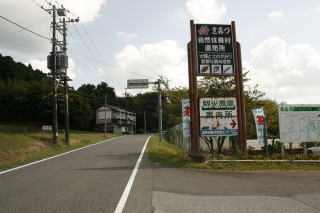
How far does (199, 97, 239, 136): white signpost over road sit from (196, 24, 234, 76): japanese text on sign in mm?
1328

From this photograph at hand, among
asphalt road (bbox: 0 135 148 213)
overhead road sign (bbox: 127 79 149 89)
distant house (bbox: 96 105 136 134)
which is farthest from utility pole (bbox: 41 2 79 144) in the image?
distant house (bbox: 96 105 136 134)

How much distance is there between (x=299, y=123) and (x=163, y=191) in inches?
338

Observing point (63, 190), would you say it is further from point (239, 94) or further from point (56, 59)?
point (56, 59)

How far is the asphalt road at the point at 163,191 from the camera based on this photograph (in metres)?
6.07

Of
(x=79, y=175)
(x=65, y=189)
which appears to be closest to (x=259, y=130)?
(x=79, y=175)

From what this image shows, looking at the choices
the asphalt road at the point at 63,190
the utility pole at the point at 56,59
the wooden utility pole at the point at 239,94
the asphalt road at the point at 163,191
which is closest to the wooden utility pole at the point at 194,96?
the wooden utility pole at the point at 239,94

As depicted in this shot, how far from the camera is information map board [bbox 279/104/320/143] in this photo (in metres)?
13.5

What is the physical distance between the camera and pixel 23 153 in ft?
65.0

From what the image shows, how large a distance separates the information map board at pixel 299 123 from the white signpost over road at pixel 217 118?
2.02 m

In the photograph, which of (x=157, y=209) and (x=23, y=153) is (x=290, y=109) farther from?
(x=23, y=153)

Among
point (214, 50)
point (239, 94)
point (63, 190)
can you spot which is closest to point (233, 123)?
point (239, 94)

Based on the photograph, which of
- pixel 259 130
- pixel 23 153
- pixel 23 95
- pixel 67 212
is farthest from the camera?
pixel 23 95

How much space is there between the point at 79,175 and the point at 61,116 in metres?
59.7

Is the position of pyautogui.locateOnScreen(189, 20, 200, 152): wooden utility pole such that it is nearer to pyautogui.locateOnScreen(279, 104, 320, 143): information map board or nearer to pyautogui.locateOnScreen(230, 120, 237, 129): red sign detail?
pyautogui.locateOnScreen(230, 120, 237, 129): red sign detail
